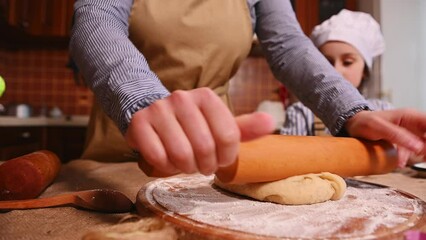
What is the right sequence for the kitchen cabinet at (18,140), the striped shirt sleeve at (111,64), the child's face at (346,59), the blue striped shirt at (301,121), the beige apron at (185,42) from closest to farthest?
the striped shirt sleeve at (111,64), the beige apron at (185,42), the child's face at (346,59), the blue striped shirt at (301,121), the kitchen cabinet at (18,140)

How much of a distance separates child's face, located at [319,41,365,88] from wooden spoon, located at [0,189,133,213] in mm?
1252

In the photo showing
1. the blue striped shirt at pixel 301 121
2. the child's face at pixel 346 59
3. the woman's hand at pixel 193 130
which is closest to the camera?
the woman's hand at pixel 193 130

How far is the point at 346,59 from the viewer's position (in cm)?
154

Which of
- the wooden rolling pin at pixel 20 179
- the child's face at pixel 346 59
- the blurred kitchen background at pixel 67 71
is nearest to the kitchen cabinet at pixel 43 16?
the blurred kitchen background at pixel 67 71

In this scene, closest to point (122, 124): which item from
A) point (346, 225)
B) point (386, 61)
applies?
point (346, 225)

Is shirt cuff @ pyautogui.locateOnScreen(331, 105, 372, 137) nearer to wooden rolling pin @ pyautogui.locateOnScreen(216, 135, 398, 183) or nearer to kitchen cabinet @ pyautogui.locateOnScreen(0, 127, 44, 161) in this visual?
wooden rolling pin @ pyautogui.locateOnScreen(216, 135, 398, 183)

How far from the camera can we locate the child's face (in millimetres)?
1525

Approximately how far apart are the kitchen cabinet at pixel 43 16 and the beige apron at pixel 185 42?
171cm

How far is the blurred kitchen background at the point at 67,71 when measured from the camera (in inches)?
93.0

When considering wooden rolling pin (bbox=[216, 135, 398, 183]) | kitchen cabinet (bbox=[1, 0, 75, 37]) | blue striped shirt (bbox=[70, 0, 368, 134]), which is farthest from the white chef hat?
kitchen cabinet (bbox=[1, 0, 75, 37])

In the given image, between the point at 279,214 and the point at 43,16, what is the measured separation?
2515mm

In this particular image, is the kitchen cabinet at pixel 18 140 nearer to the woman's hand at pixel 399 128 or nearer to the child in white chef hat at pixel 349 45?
the child in white chef hat at pixel 349 45

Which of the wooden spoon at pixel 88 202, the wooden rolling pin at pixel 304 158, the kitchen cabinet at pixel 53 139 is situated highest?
the wooden rolling pin at pixel 304 158

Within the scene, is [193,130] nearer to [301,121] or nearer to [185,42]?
[185,42]
